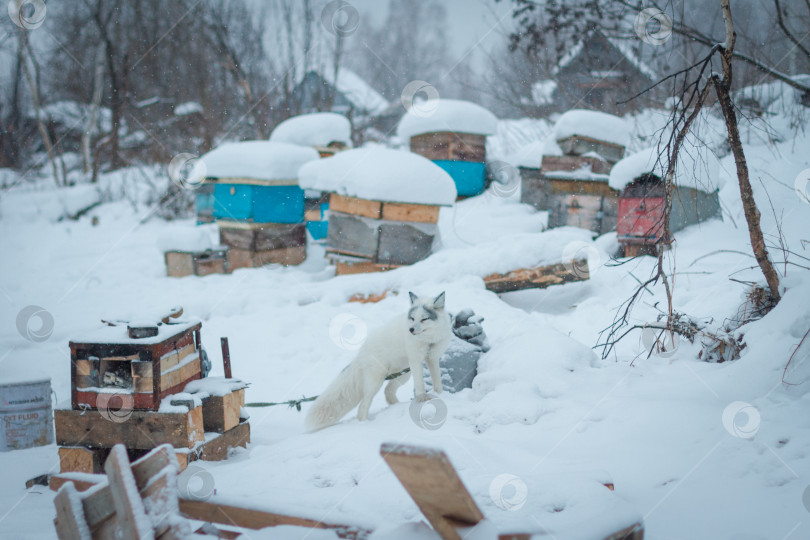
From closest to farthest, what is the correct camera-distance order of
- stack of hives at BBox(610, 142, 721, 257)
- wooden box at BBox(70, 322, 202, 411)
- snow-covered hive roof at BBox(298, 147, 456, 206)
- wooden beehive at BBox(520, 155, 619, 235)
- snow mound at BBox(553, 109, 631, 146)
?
wooden box at BBox(70, 322, 202, 411), stack of hives at BBox(610, 142, 721, 257), snow-covered hive roof at BBox(298, 147, 456, 206), wooden beehive at BBox(520, 155, 619, 235), snow mound at BBox(553, 109, 631, 146)

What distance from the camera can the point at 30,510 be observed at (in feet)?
8.82

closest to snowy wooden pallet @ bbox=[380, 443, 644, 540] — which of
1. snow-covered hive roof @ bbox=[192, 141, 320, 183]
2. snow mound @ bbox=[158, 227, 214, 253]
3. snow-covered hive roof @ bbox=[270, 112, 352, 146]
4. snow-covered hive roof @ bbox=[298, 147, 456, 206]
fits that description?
snow-covered hive roof @ bbox=[298, 147, 456, 206]

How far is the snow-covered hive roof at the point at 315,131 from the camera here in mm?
10727

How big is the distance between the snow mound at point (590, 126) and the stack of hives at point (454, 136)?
2717mm

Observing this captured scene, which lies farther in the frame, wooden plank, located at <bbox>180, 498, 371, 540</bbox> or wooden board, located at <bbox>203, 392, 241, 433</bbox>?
wooden board, located at <bbox>203, 392, 241, 433</bbox>

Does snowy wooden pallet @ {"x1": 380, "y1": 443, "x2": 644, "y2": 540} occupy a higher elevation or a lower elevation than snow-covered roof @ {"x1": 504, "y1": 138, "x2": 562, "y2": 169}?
lower

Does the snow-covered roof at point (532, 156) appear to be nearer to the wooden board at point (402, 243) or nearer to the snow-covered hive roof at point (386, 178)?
the snow-covered hive roof at point (386, 178)

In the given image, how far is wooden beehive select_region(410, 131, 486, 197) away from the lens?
11.6 m

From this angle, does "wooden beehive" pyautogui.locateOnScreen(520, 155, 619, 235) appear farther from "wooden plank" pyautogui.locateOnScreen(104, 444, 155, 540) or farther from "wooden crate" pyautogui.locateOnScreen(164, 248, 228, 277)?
"wooden plank" pyautogui.locateOnScreen(104, 444, 155, 540)

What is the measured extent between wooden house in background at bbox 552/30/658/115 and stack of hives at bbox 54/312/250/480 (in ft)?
32.9

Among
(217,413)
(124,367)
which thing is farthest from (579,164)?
(124,367)

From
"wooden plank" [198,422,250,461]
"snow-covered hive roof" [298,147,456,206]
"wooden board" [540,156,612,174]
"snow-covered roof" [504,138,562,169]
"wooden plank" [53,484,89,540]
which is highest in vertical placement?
"snow-covered roof" [504,138,562,169]

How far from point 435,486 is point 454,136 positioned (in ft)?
35.1

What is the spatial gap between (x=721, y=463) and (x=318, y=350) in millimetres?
4199
